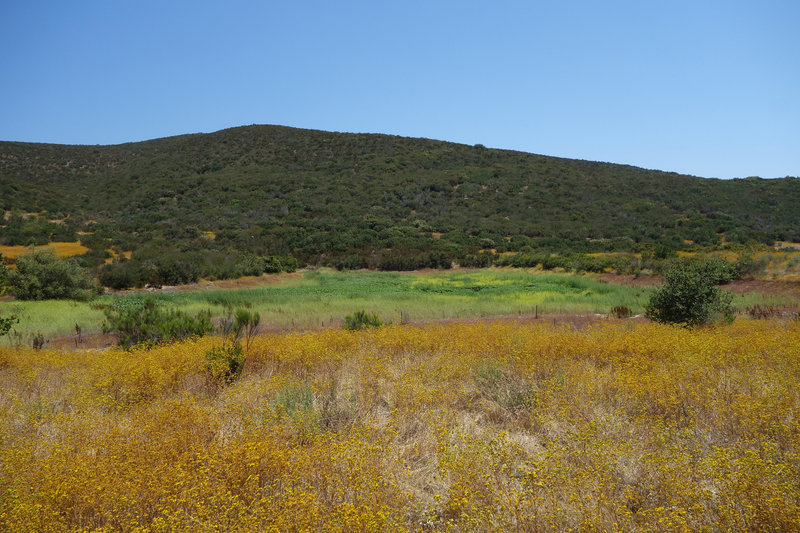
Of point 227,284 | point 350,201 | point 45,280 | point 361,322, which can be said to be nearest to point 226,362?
point 361,322

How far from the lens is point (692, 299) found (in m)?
12.4

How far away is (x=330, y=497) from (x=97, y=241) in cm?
3843

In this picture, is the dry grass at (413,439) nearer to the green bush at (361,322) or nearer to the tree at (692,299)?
the green bush at (361,322)

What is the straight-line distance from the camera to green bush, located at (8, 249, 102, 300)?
18.2 meters

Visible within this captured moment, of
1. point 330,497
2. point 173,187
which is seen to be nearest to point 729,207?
point 330,497

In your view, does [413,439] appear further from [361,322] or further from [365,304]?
[365,304]

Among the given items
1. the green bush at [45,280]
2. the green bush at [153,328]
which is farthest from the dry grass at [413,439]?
the green bush at [45,280]

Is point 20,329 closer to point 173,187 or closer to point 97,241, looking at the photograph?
point 97,241

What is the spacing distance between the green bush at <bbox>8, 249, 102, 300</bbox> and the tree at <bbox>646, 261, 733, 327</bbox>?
72.2 ft

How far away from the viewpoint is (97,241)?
112 ft

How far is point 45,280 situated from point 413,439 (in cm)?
2054

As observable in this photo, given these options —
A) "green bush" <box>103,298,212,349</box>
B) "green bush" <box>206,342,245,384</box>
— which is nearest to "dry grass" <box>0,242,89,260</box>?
"green bush" <box>103,298,212,349</box>

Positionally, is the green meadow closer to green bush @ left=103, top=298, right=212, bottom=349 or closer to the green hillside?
green bush @ left=103, top=298, right=212, bottom=349

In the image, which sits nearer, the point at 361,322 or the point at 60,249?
the point at 361,322
